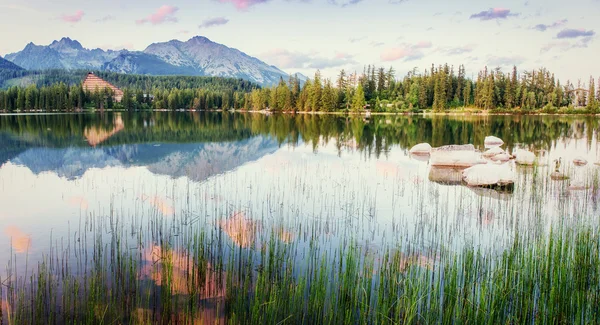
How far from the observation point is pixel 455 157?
22531mm

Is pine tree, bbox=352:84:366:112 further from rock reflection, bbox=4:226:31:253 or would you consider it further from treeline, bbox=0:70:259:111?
rock reflection, bbox=4:226:31:253

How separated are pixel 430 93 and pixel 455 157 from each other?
115m

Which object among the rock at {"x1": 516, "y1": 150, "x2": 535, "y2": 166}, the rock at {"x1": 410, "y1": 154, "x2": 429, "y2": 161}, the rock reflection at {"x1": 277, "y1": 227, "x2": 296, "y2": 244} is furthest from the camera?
the rock at {"x1": 410, "y1": 154, "x2": 429, "y2": 161}

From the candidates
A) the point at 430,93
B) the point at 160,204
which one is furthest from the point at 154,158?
the point at 430,93

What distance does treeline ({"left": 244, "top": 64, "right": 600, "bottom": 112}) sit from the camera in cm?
11975

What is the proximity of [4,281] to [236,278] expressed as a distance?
4.41 m

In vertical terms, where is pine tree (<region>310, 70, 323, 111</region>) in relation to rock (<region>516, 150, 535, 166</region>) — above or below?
above

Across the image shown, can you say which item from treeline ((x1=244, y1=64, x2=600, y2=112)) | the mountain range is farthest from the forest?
the mountain range

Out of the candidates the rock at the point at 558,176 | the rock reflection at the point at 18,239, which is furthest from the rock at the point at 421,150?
the rock reflection at the point at 18,239

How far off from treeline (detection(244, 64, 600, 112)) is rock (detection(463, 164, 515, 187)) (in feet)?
319

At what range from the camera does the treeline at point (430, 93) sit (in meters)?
120

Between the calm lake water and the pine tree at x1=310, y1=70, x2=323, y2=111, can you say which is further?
the pine tree at x1=310, y1=70, x2=323, y2=111

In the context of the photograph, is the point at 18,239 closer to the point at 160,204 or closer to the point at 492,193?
the point at 160,204

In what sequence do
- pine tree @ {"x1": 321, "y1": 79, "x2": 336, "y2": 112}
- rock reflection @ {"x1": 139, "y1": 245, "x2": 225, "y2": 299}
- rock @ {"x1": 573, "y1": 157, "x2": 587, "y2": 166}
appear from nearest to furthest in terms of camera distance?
rock reflection @ {"x1": 139, "y1": 245, "x2": 225, "y2": 299} → rock @ {"x1": 573, "y1": 157, "x2": 587, "y2": 166} → pine tree @ {"x1": 321, "y1": 79, "x2": 336, "y2": 112}
